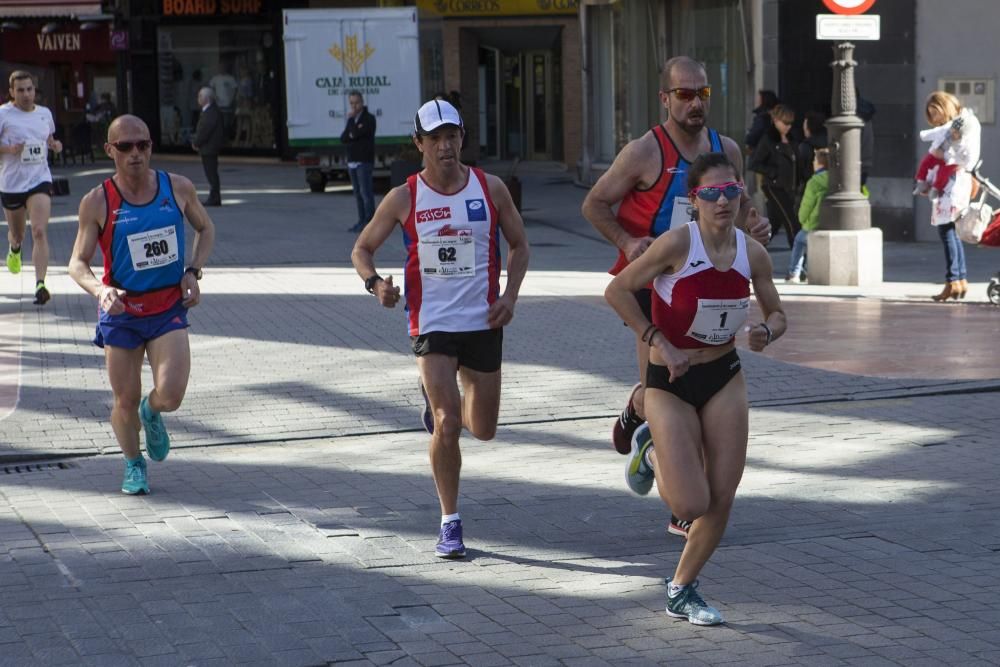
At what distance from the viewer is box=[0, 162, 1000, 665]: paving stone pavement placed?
558 cm

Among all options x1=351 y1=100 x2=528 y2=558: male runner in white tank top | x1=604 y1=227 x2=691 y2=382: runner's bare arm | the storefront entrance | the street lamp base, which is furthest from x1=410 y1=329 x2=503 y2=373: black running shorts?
the storefront entrance

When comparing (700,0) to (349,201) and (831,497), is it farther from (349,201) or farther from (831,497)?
(831,497)

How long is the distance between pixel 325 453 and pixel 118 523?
1.88 m

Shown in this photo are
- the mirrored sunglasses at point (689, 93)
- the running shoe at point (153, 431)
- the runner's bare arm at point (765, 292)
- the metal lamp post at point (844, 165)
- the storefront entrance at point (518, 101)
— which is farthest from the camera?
the storefront entrance at point (518, 101)

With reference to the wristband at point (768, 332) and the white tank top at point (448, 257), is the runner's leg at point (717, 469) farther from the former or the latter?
the white tank top at point (448, 257)

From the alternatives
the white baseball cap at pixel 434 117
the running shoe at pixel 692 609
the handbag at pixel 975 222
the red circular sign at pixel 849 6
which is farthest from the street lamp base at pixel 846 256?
the running shoe at pixel 692 609

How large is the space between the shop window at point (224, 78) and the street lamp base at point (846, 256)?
86.0ft

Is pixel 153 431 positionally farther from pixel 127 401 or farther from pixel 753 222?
pixel 753 222

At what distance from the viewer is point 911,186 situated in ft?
63.5

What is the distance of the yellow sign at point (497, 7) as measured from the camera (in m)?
34.7

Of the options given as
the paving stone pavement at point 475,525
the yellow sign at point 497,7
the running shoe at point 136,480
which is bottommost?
the paving stone pavement at point 475,525

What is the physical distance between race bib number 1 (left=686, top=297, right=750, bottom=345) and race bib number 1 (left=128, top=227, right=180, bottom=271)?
3.03 meters

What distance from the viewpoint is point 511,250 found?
276 inches

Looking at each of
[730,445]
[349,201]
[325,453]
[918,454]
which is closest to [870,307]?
[918,454]
